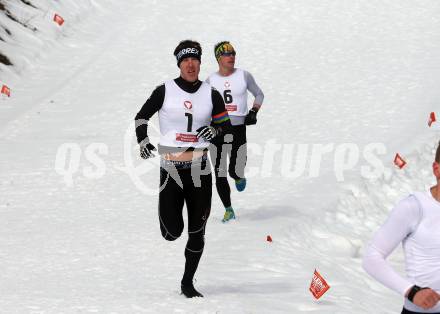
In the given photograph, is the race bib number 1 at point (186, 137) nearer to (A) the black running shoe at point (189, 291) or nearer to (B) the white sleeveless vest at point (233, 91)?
(A) the black running shoe at point (189, 291)

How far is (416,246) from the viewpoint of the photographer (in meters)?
3.79

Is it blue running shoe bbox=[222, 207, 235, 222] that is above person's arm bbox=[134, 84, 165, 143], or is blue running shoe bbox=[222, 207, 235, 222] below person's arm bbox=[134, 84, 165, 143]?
below

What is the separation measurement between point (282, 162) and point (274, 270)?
5296 millimetres

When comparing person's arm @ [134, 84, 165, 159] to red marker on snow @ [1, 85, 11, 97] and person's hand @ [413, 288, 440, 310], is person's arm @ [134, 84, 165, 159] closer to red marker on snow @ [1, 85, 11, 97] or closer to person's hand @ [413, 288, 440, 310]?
person's hand @ [413, 288, 440, 310]

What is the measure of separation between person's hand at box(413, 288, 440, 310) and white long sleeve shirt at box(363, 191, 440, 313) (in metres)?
0.06

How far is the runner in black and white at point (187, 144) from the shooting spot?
6754 millimetres

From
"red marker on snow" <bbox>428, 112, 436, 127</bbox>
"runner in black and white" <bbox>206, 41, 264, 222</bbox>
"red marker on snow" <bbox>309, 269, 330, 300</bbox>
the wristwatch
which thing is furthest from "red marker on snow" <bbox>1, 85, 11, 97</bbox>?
the wristwatch

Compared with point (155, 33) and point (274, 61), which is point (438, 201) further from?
point (155, 33)

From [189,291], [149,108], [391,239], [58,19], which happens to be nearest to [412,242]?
[391,239]

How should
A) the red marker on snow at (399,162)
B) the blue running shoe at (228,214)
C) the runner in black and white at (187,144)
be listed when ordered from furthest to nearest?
the red marker on snow at (399,162) < the blue running shoe at (228,214) < the runner in black and white at (187,144)

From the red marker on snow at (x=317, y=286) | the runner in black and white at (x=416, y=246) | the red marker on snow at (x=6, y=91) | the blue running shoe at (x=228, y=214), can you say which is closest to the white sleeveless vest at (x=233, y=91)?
the blue running shoe at (x=228, y=214)

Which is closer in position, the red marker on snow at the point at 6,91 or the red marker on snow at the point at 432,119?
the red marker on snow at the point at 432,119

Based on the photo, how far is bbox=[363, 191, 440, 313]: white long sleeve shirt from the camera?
3.67m

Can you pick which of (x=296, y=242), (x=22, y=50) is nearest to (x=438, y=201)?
(x=296, y=242)
